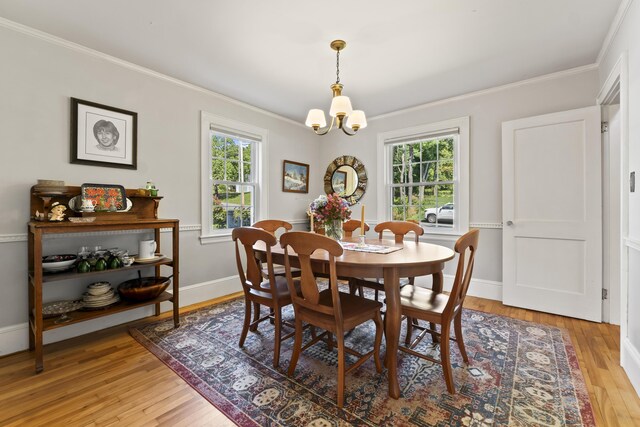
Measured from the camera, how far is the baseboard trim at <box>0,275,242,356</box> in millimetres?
2158

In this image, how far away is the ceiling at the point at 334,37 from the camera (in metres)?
1.98

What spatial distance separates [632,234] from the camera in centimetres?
184

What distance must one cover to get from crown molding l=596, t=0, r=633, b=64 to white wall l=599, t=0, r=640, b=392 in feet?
0.05

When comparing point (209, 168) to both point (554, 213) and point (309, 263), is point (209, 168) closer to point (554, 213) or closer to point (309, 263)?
point (309, 263)

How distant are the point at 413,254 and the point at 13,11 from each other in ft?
10.6

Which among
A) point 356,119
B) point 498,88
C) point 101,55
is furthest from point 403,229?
point 101,55

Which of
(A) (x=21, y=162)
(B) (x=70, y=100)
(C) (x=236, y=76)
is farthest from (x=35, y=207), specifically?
(C) (x=236, y=76)

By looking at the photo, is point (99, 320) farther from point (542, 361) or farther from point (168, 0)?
point (542, 361)

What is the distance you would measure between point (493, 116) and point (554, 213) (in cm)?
127

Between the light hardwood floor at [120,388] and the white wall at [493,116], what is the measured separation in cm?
129

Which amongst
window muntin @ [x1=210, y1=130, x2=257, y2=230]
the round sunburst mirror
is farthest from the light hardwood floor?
the round sunburst mirror

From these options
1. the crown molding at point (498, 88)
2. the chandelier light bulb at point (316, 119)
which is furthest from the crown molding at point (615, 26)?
the chandelier light bulb at point (316, 119)

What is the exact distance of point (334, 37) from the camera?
2305 millimetres

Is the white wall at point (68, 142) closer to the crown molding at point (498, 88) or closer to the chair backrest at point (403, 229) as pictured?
the chair backrest at point (403, 229)
